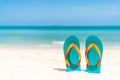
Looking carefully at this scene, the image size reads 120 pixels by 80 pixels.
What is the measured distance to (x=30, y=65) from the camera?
6.70 meters

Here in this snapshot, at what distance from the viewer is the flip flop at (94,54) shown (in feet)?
18.9

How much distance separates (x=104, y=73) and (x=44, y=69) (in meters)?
1.39

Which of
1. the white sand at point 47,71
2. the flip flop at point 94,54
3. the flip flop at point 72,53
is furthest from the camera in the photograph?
the flip flop at point 72,53

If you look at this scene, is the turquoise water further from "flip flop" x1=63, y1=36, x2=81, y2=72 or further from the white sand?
"flip flop" x1=63, y1=36, x2=81, y2=72

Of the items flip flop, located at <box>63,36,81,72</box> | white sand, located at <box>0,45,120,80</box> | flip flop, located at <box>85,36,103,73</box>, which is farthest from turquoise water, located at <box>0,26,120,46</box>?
flip flop, located at <box>85,36,103,73</box>

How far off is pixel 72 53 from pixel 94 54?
0.48 metres

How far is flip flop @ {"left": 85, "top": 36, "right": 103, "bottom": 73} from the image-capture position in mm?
5773

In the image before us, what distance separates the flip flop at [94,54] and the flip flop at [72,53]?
0.23m

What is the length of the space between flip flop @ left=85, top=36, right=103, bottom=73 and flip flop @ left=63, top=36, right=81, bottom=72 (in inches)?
8.9

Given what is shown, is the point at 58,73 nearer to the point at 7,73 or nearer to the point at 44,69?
the point at 44,69

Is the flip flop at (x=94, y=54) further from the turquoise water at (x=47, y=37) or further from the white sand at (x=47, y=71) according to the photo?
the turquoise water at (x=47, y=37)

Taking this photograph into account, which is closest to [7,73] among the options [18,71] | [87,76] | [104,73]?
[18,71]

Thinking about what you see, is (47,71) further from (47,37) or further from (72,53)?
(47,37)

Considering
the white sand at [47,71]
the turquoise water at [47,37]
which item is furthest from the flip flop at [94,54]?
the turquoise water at [47,37]
